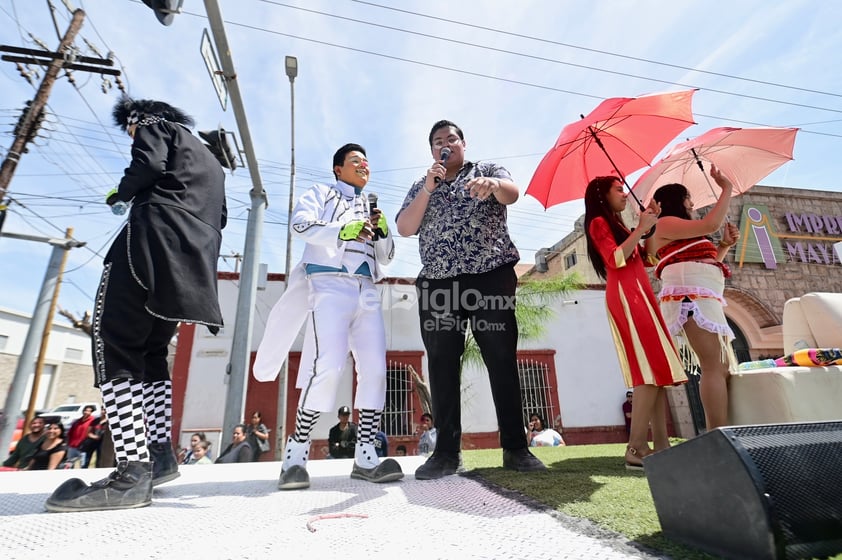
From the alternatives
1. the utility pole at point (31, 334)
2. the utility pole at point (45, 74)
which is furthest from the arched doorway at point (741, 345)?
the utility pole at point (45, 74)

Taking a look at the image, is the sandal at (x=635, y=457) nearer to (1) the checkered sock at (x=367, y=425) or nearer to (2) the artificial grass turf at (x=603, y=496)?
(2) the artificial grass turf at (x=603, y=496)

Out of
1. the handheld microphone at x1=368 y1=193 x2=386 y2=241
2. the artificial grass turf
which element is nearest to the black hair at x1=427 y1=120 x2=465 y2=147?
the handheld microphone at x1=368 y1=193 x2=386 y2=241

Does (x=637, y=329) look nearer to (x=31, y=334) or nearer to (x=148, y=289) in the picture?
(x=148, y=289)

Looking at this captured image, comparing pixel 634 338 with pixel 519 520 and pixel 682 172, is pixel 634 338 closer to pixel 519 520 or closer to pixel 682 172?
pixel 519 520

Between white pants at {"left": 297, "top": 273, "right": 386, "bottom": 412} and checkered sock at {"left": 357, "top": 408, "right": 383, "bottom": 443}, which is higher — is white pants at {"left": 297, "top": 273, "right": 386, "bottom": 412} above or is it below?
above

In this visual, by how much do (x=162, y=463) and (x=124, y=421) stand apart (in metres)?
0.55

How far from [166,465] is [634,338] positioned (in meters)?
2.66

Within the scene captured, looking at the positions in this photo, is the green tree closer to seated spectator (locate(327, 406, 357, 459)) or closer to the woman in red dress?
seated spectator (locate(327, 406, 357, 459))

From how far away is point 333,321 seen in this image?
2.30 m

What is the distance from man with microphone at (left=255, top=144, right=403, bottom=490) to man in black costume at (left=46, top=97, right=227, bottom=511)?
0.44 meters

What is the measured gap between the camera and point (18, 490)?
6.74 ft

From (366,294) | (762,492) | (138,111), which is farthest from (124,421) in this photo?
(762,492)

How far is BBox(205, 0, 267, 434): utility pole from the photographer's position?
17.7 feet

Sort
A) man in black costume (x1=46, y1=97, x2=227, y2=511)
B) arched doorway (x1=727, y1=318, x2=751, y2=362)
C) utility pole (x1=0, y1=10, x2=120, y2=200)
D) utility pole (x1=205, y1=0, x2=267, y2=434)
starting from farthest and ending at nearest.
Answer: arched doorway (x1=727, y1=318, x2=751, y2=362) → utility pole (x1=0, y1=10, x2=120, y2=200) → utility pole (x1=205, y1=0, x2=267, y2=434) → man in black costume (x1=46, y1=97, x2=227, y2=511)
